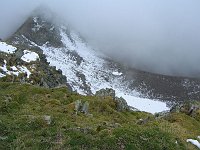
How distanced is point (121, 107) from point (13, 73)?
125ft

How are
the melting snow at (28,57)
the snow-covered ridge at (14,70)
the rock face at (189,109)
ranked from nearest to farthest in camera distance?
the rock face at (189,109) < the snow-covered ridge at (14,70) < the melting snow at (28,57)

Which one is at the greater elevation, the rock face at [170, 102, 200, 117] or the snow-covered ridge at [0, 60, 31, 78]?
the snow-covered ridge at [0, 60, 31, 78]

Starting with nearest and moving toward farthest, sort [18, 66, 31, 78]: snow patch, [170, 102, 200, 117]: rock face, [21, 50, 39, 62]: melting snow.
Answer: [170, 102, 200, 117]: rock face < [18, 66, 31, 78]: snow patch < [21, 50, 39, 62]: melting snow

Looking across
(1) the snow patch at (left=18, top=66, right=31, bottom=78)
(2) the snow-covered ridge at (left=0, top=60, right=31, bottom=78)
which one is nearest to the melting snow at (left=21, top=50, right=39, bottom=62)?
(1) the snow patch at (left=18, top=66, right=31, bottom=78)

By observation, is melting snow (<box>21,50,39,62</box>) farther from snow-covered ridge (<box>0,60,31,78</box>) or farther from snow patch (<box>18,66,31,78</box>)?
snow-covered ridge (<box>0,60,31,78</box>)

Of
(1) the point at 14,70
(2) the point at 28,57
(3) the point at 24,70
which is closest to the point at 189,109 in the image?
(1) the point at 14,70

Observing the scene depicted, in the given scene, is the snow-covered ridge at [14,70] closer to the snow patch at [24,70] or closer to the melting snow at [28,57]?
the snow patch at [24,70]

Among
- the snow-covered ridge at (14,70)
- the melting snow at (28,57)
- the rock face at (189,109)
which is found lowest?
the rock face at (189,109)

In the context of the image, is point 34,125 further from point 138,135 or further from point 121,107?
point 121,107

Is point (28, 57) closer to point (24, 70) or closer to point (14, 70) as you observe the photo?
point (24, 70)

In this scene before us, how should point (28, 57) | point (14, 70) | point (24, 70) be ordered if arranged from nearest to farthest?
point (14, 70) < point (24, 70) < point (28, 57)

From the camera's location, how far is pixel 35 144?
2892 cm

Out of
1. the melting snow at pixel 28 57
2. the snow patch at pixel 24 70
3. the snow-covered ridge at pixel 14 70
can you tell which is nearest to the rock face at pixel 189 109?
the snow-covered ridge at pixel 14 70

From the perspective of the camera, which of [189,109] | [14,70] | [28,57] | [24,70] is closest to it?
[189,109]
